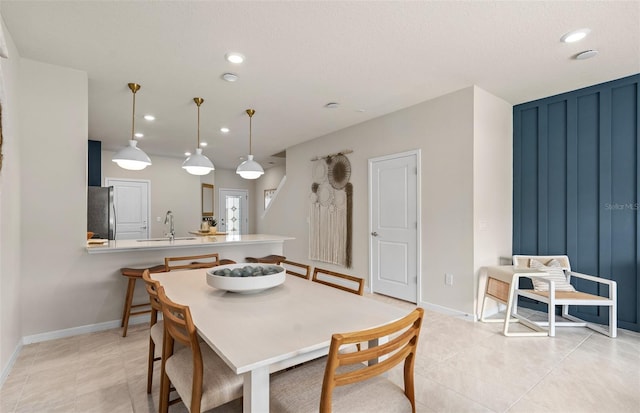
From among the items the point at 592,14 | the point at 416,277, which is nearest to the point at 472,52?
the point at 592,14

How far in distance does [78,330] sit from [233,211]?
6257mm

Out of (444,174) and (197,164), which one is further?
(444,174)

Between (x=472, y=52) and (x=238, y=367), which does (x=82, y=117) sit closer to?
(x=238, y=367)

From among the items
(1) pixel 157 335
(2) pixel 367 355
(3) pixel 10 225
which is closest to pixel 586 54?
(2) pixel 367 355

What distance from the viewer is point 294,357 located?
1126mm

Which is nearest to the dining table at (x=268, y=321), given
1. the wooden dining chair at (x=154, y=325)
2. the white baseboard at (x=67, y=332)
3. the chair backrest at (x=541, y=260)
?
the wooden dining chair at (x=154, y=325)

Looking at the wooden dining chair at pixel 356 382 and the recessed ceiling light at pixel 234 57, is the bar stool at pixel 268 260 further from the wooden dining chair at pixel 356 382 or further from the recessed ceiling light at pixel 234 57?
the wooden dining chair at pixel 356 382

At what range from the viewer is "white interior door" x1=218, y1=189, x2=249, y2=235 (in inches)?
347

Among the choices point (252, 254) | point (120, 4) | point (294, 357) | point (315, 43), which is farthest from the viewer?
point (252, 254)

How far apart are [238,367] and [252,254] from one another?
3.21 m

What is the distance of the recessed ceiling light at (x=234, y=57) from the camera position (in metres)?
2.62

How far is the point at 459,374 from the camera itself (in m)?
2.26

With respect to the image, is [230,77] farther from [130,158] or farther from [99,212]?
[99,212]

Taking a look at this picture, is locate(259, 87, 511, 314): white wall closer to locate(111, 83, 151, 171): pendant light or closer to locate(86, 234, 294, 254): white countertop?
locate(86, 234, 294, 254): white countertop
